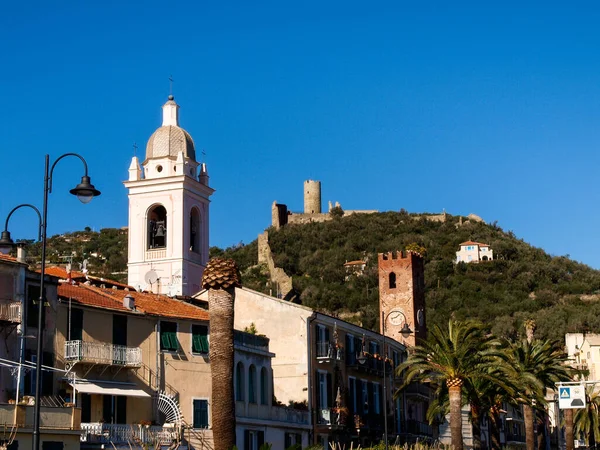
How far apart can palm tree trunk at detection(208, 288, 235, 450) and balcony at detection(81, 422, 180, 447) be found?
2.81 meters

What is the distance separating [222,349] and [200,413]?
972cm

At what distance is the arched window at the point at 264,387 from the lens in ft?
162

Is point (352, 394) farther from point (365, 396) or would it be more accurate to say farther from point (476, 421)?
point (476, 421)

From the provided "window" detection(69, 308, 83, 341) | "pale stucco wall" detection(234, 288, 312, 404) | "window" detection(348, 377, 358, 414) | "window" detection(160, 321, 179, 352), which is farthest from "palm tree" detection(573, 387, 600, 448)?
"window" detection(69, 308, 83, 341)

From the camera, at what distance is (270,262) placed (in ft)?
468

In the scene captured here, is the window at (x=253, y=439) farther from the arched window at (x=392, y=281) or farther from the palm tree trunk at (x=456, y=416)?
the arched window at (x=392, y=281)

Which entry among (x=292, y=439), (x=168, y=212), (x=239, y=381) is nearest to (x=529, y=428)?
(x=292, y=439)

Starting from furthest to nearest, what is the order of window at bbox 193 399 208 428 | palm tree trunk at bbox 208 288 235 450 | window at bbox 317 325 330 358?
window at bbox 317 325 330 358 < window at bbox 193 399 208 428 < palm tree trunk at bbox 208 288 235 450

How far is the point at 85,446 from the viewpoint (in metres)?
38.4

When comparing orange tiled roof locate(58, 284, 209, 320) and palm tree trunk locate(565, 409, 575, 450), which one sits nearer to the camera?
orange tiled roof locate(58, 284, 209, 320)

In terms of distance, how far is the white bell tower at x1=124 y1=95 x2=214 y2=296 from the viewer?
5944cm

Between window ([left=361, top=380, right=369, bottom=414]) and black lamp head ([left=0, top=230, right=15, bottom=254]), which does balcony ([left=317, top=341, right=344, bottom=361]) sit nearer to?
window ([left=361, top=380, right=369, bottom=414])

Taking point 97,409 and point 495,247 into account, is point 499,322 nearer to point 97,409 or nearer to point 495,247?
point 495,247

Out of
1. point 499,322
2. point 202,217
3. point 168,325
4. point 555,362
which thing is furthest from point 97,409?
point 499,322
